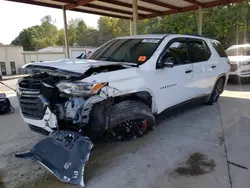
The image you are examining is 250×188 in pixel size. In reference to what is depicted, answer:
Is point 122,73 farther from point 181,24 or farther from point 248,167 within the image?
point 181,24

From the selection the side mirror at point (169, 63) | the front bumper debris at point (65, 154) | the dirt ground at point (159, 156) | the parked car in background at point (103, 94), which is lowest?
the dirt ground at point (159, 156)

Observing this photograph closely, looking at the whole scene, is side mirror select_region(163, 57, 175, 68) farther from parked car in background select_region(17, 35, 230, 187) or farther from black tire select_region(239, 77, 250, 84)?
black tire select_region(239, 77, 250, 84)

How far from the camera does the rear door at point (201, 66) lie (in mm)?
4628

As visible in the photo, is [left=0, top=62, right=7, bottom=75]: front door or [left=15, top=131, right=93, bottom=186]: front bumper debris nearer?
[left=15, top=131, right=93, bottom=186]: front bumper debris

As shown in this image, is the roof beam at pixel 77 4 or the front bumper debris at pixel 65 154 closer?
the front bumper debris at pixel 65 154

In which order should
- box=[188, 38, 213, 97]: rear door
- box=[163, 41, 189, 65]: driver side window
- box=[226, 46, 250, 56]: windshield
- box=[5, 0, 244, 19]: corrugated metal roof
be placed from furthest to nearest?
box=[226, 46, 250, 56]: windshield → box=[5, 0, 244, 19]: corrugated metal roof → box=[188, 38, 213, 97]: rear door → box=[163, 41, 189, 65]: driver side window

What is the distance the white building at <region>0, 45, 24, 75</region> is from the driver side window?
93.1 ft

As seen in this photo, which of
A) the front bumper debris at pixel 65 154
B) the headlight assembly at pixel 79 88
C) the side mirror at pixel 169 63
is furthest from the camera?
the side mirror at pixel 169 63

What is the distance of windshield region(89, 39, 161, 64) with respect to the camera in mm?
3811

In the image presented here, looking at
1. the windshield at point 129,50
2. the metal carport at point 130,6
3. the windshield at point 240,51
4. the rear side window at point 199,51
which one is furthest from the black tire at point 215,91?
the metal carport at point 130,6

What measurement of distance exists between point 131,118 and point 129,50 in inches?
58.5

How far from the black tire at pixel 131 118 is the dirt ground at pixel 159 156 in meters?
0.19

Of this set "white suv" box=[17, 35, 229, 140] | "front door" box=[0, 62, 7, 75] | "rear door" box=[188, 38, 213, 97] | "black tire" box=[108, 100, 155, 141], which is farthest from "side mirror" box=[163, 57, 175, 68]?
"front door" box=[0, 62, 7, 75]

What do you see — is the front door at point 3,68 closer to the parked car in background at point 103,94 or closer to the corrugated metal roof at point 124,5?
the corrugated metal roof at point 124,5
